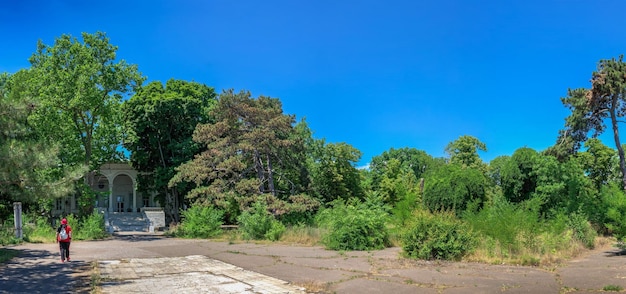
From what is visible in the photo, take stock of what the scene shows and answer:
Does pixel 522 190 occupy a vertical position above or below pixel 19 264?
above

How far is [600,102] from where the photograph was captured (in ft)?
72.3

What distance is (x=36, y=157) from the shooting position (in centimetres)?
1318

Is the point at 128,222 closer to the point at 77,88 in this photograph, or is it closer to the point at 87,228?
the point at 87,228

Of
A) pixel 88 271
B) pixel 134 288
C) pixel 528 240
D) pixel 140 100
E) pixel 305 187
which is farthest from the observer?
pixel 140 100

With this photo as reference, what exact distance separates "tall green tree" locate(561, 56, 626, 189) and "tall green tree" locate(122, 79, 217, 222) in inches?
1037

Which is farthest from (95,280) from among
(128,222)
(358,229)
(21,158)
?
(128,222)

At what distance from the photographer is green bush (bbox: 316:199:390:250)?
18750 millimetres

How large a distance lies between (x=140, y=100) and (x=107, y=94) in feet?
17.3

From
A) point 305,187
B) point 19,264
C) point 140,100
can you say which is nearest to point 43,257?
point 19,264

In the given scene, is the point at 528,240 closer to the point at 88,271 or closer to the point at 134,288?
the point at 134,288

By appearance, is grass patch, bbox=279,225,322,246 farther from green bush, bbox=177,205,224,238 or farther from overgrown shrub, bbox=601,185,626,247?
overgrown shrub, bbox=601,185,626,247

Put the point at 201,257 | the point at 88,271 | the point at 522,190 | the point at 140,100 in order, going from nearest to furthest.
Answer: the point at 88,271
the point at 201,257
the point at 522,190
the point at 140,100

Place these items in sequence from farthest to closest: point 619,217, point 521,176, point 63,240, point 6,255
A: point 521,176, point 6,255, point 619,217, point 63,240

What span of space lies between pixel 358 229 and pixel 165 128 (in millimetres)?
23507
